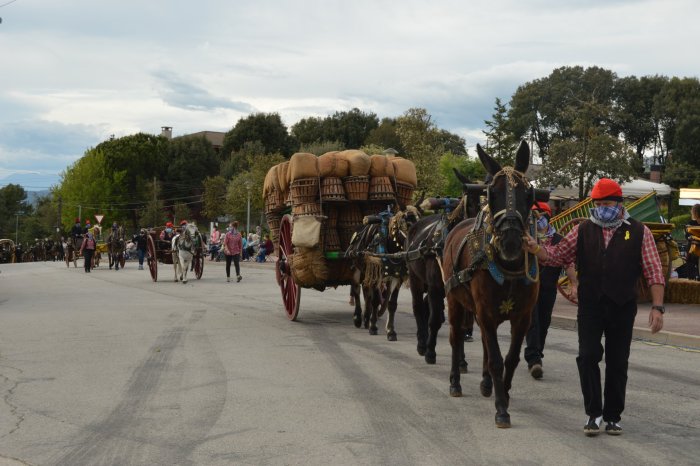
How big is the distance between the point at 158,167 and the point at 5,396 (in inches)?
3390

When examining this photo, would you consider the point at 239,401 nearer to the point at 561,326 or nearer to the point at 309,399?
the point at 309,399

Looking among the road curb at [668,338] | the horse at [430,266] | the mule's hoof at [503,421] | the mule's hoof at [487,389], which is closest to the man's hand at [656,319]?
the mule's hoof at [503,421]

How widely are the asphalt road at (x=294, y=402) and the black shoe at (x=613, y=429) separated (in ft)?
0.20

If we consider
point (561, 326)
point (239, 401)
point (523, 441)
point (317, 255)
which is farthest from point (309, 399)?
point (561, 326)

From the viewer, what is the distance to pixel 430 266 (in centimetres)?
962

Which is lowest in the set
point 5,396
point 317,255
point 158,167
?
point 5,396

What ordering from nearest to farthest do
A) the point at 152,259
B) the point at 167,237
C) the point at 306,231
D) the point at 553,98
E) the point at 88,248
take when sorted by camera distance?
the point at 306,231, the point at 152,259, the point at 167,237, the point at 88,248, the point at 553,98

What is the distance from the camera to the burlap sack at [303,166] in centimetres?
1342

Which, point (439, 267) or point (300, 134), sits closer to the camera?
point (439, 267)

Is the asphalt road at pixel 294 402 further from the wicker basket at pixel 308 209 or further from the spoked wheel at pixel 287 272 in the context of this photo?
the wicker basket at pixel 308 209

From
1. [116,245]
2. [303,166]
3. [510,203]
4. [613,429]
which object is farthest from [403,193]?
[116,245]

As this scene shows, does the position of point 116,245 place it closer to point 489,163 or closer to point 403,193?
point 403,193

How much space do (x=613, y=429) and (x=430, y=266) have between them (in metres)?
3.54

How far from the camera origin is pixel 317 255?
13.6 metres
